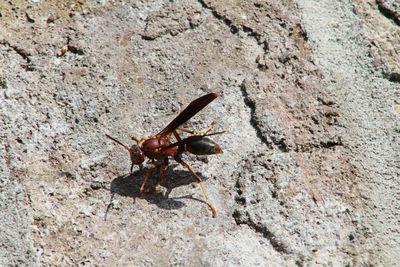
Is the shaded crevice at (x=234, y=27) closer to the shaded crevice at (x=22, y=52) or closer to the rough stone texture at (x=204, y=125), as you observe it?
the rough stone texture at (x=204, y=125)

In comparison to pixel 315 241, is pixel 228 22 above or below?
above

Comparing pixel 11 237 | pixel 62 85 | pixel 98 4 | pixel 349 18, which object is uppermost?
pixel 349 18

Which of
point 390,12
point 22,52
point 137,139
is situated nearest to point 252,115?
point 137,139

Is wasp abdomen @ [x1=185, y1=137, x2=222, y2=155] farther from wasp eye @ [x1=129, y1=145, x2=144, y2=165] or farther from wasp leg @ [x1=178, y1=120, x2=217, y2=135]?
wasp eye @ [x1=129, y1=145, x2=144, y2=165]

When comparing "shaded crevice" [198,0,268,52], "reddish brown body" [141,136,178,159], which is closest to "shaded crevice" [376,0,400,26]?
"shaded crevice" [198,0,268,52]

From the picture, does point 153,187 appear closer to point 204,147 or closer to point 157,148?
point 204,147

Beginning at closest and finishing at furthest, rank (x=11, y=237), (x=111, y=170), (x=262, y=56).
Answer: (x=11, y=237) < (x=111, y=170) < (x=262, y=56)

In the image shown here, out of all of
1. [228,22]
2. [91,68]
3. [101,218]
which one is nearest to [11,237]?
[101,218]

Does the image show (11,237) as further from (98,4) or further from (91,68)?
(98,4)
